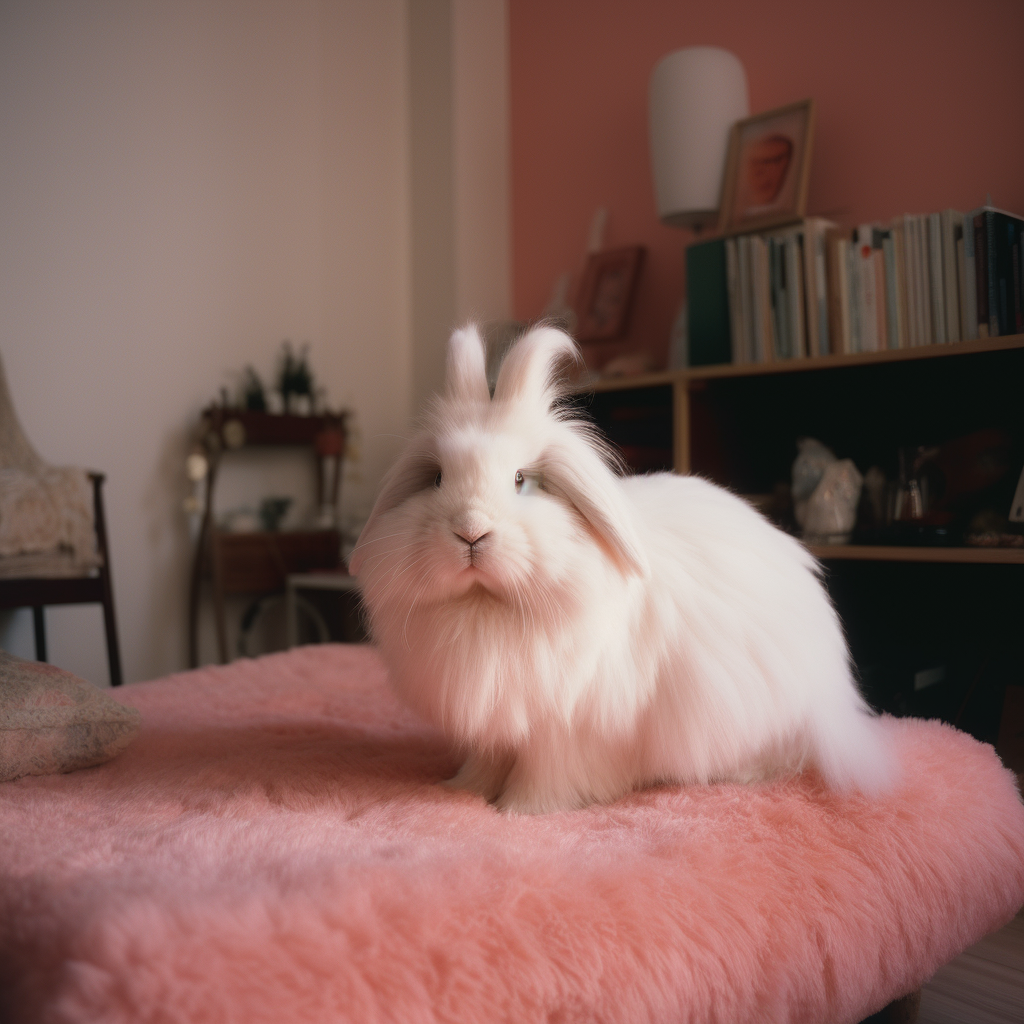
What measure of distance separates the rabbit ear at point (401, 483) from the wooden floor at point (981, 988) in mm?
828

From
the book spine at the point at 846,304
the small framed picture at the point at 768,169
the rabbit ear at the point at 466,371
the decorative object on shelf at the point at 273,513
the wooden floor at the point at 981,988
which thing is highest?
the small framed picture at the point at 768,169

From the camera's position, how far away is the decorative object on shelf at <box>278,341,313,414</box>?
321cm

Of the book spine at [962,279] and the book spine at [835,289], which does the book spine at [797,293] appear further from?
the book spine at [962,279]

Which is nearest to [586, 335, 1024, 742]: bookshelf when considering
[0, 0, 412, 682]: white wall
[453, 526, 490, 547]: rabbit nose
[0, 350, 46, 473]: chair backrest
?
[453, 526, 490, 547]: rabbit nose

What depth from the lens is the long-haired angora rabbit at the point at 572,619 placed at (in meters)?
0.89

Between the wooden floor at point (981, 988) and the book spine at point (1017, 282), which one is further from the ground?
the book spine at point (1017, 282)

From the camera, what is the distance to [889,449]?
2.15m

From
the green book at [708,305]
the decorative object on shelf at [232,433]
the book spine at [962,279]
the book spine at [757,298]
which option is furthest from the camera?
the decorative object on shelf at [232,433]

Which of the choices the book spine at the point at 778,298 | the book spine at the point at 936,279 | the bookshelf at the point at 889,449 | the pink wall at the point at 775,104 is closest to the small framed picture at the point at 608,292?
the pink wall at the point at 775,104

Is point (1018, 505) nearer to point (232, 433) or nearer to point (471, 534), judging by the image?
point (471, 534)

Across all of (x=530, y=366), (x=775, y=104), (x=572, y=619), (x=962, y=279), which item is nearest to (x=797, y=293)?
(x=962, y=279)

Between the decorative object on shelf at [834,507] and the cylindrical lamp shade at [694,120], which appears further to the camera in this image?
the cylindrical lamp shade at [694,120]

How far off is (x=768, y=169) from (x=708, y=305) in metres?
0.40

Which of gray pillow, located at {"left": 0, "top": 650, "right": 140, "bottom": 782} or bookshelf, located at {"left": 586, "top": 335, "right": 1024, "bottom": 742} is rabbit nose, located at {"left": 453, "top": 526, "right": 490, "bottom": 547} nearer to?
gray pillow, located at {"left": 0, "top": 650, "right": 140, "bottom": 782}
